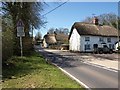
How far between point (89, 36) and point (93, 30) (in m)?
2.57

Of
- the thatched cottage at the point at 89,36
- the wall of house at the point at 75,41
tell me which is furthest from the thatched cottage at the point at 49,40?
the thatched cottage at the point at 89,36

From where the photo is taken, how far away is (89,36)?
6159 cm

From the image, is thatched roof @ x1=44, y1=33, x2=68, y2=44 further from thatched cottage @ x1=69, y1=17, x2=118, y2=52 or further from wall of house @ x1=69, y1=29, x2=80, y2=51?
thatched cottage @ x1=69, y1=17, x2=118, y2=52

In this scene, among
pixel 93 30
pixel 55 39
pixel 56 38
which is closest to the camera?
pixel 93 30

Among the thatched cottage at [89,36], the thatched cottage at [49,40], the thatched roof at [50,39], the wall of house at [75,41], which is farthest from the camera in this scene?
the thatched roof at [50,39]

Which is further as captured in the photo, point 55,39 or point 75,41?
point 55,39

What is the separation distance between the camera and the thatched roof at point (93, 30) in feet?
202

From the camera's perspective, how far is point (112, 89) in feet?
35.9

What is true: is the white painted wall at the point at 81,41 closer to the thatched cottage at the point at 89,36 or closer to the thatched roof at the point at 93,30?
the thatched cottage at the point at 89,36

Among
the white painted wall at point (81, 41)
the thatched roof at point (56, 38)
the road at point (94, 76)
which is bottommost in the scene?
the road at point (94, 76)

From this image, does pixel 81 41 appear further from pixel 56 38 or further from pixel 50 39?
pixel 50 39

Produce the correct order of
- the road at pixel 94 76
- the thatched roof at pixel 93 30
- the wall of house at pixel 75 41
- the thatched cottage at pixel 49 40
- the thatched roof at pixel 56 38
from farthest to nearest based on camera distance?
the thatched cottage at pixel 49 40 → the thatched roof at pixel 56 38 → the wall of house at pixel 75 41 → the thatched roof at pixel 93 30 → the road at pixel 94 76

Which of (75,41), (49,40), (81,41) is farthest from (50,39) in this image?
(81,41)

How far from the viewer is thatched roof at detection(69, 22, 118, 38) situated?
61.7 metres
